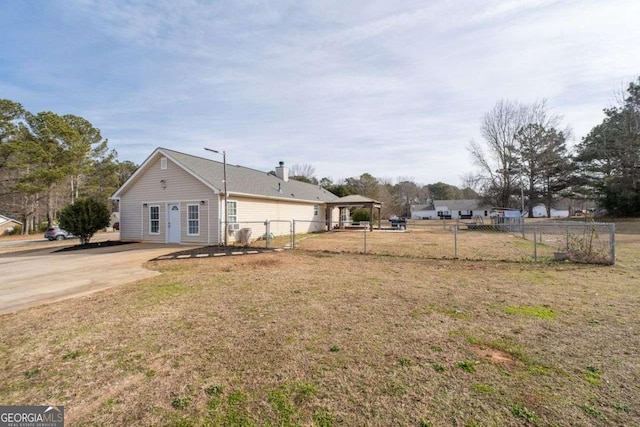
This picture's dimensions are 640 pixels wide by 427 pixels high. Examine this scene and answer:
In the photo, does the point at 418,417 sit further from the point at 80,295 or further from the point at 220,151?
the point at 220,151

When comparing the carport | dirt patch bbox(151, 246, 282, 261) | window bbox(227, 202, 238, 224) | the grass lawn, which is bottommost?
the grass lawn

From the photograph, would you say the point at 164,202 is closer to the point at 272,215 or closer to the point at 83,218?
the point at 83,218

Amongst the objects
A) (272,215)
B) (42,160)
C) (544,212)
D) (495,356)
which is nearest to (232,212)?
(272,215)

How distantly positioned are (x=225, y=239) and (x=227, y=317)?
32.2 feet

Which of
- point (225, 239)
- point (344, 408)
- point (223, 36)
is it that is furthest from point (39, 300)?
point (223, 36)

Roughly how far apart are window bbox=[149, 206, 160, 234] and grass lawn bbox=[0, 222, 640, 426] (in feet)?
34.9

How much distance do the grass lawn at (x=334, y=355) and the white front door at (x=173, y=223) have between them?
9.50 meters

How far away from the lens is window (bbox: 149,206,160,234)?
1623cm

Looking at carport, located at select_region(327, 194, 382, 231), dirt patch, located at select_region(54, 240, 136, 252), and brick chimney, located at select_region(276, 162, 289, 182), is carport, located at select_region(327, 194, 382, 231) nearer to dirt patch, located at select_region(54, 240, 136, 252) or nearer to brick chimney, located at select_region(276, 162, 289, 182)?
brick chimney, located at select_region(276, 162, 289, 182)

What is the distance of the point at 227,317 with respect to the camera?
4762mm

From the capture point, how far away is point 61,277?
804cm

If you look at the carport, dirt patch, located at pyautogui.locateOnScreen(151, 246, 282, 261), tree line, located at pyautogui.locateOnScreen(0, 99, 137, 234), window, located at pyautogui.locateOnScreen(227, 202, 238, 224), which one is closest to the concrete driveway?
dirt patch, located at pyautogui.locateOnScreen(151, 246, 282, 261)

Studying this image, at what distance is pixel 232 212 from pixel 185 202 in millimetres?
2441
